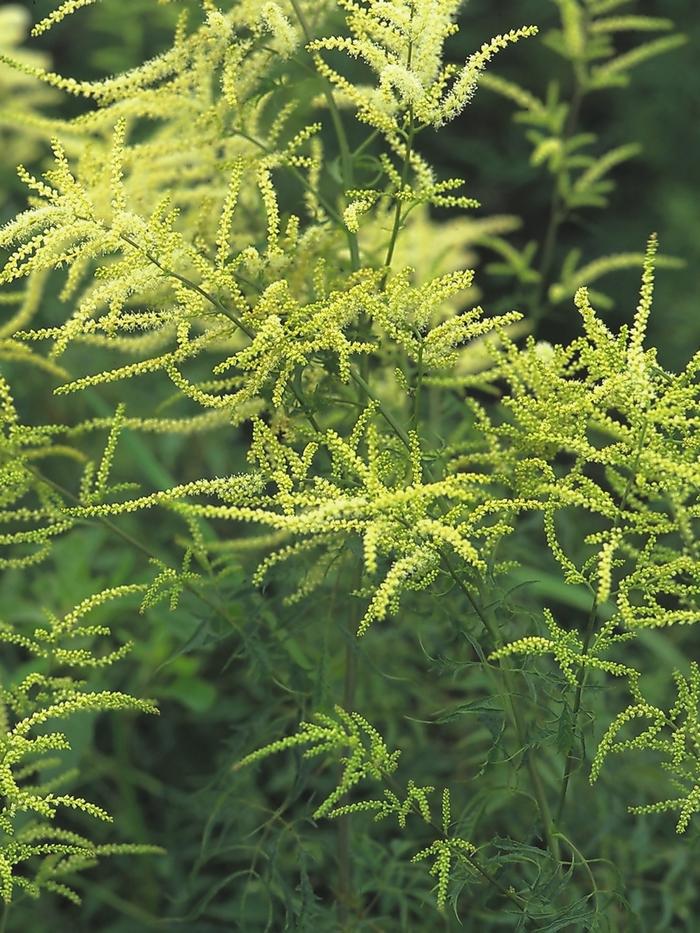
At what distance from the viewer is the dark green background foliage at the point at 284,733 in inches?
76.2

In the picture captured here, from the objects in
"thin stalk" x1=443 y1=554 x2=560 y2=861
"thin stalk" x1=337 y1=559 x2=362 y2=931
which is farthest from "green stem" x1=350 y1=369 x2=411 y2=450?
"thin stalk" x1=337 y1=559 x2=362 y2=931

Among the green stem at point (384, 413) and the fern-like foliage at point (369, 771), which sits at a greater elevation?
the green stem at point (384, 413)

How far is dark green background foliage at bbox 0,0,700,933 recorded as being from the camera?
194cm

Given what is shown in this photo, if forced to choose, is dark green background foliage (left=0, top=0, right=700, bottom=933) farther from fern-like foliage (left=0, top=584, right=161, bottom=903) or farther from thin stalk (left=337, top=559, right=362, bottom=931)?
fern-like foliage (left=0, top=584, right=161, bottom=903)

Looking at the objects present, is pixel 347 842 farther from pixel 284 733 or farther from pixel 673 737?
pixel 673 737

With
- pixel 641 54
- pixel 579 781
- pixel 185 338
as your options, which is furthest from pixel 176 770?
pixel 641 54

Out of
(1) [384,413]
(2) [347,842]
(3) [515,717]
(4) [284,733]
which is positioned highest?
(1) [384,413]

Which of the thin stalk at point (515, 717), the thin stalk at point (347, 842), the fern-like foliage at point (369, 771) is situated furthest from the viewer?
the thin stalk at point (347, 842)

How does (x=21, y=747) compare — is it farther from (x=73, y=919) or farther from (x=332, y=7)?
(x=73, y=919)

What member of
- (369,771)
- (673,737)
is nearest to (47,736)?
(369,771)

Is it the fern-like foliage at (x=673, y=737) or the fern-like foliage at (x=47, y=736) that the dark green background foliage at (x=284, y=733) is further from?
the fern-like foliage at (x=47, y=736)

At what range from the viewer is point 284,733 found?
229 centimetres

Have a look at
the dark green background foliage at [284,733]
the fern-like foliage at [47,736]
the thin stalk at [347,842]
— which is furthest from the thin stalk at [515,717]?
the fern-like foliage at [47,736]

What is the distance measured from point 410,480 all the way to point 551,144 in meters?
1.25
